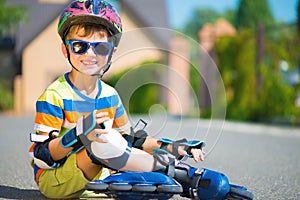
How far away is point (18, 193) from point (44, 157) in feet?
2.30

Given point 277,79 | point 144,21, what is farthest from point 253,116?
point 144,21

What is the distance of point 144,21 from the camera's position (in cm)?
2452

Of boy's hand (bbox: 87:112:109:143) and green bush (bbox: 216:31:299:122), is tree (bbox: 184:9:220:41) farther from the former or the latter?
boy's hand (bbox: 87:112:109:143)

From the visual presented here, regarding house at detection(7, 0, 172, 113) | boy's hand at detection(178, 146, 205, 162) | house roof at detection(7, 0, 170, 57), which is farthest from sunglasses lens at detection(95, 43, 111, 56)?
house roof at detection(7, 0, 170, 57)

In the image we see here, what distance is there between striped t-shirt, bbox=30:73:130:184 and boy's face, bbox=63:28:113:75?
0.38 ft

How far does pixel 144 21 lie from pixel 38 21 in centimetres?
459

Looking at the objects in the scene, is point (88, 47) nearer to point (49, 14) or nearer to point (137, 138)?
point (137, 138)

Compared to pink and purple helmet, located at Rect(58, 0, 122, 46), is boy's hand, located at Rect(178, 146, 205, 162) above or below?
below

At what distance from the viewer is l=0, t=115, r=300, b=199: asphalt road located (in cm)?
334

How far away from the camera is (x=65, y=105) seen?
2.94 meters

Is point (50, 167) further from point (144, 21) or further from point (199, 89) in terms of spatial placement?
point (144, 21)

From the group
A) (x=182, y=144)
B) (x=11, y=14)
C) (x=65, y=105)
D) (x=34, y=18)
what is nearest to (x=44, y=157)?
(x=65, y=105)

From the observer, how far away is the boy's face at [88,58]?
2949mm

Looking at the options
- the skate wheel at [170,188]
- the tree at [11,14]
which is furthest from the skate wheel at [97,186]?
the tree at [11,14]
